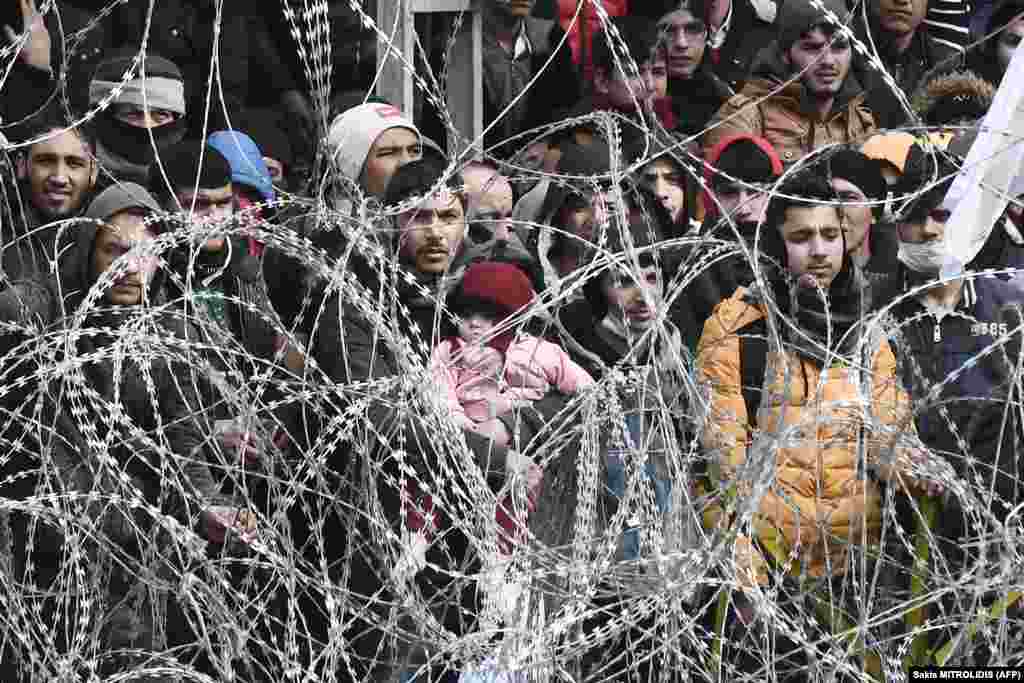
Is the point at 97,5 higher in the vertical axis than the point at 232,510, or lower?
higher

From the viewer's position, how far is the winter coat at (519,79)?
277 inches

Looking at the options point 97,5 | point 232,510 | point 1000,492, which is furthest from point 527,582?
point 97,5

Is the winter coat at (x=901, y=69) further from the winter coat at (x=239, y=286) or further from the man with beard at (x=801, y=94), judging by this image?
the winter coat at (x=239, y=286)

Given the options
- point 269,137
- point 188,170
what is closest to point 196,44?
point 269,137

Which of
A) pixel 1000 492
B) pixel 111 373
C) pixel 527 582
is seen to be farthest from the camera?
pixel 1000 492

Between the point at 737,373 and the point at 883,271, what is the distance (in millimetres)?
862

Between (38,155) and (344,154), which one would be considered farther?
(344,154)

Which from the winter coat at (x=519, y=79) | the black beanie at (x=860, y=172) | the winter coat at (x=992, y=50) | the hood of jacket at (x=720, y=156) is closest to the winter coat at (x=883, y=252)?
the black beanie at (x=860, y=172)

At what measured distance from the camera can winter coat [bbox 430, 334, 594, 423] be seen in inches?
215

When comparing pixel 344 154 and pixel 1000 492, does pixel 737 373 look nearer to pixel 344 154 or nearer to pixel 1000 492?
pixel 1000 492

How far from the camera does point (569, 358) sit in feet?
18.7

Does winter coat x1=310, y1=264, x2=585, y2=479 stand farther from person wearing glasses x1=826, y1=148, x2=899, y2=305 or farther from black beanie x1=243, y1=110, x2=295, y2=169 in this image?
person wearing glasses x1=826, y1=148, x2=899, y2=305

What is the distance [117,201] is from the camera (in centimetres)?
541

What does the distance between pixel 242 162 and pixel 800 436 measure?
1808mm
